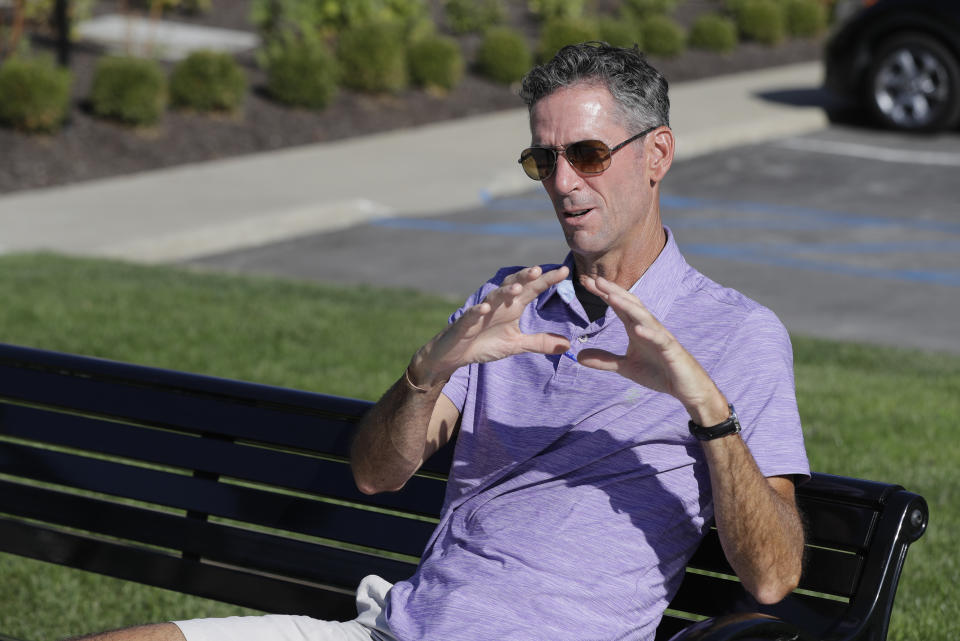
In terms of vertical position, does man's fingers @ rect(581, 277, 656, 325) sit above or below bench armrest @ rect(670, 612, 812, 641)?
above

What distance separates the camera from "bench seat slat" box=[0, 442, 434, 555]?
10.6 feet

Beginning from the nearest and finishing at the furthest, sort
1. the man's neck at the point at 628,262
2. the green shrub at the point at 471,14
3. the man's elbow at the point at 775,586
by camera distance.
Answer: the man's elbow at the point at 775,586 < the man's neck at the point at 628,262 < the green shrub at the point at 471,14

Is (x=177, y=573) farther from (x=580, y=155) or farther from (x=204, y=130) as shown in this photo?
(x=204, y=130)

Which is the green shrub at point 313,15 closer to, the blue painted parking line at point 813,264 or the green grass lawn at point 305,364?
the blue painted parking line at point 813,264

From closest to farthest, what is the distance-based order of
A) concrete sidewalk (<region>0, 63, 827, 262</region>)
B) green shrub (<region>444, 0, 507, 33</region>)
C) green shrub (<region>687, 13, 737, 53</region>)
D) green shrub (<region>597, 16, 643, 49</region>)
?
concrete sidewalk (<region>0, 63, 827, 262</region>)
green shrub (<region>597, 16, 643, 49</region>)
green shrub (<region>444, 0, 507, 33</region>)
green shrub (<region>687, 13, 737, 53</region>)

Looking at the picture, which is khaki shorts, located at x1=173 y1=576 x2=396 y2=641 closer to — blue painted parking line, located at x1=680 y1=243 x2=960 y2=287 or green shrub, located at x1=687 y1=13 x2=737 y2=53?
blue painted parking line, located at x1=680 y1=243 x2=960 y2=287

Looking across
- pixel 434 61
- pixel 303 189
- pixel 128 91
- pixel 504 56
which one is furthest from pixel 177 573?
pixel 504 56

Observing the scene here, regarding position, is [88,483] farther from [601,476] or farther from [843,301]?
[843,301]

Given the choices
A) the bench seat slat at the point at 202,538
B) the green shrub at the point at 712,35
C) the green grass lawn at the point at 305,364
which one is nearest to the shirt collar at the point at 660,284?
the bench seat slat at the point at 202,538

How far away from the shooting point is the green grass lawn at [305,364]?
4359 millimetres

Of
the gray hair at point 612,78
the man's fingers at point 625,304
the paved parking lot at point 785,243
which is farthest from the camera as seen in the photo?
the paved parking lot at point 785,243

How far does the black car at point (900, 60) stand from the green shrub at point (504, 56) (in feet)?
14.2

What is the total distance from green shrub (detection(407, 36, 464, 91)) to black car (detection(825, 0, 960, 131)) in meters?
4.43

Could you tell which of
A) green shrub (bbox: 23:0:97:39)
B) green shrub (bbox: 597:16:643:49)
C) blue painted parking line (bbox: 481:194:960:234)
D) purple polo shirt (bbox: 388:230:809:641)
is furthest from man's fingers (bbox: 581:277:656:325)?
green shrub (bbox: 597:16:643:49)
